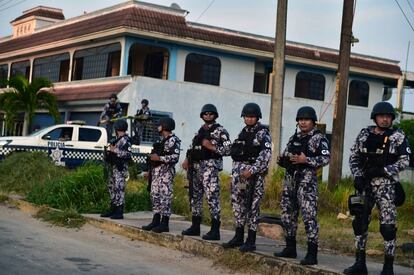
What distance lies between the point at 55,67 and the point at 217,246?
24100 mm

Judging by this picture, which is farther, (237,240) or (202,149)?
(202,149)

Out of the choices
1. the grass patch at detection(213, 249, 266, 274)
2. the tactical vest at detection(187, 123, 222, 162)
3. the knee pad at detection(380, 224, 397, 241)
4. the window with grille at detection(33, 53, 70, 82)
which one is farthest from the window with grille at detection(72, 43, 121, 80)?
the knee pad at detection(380, 224, 397, 241)

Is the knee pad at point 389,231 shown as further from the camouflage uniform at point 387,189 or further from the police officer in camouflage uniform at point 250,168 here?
the police officer in camouflage uniform at point 250,168

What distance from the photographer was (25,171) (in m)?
16.4

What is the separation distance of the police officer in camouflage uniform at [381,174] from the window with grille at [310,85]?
23.5 m

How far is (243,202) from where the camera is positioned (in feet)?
28.5

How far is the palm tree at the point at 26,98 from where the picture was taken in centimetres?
2581

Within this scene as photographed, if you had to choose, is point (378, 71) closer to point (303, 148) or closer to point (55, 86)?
point (55, 86)

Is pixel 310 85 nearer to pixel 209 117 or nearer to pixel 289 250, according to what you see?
pixel 209 117

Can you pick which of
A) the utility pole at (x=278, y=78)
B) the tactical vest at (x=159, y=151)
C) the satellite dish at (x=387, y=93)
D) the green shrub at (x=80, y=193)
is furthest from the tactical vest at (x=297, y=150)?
the satellite dish at (x=387, y=93)

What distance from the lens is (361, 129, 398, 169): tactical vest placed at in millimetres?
7156

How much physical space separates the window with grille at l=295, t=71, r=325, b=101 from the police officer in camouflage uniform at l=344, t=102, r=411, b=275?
2346cm

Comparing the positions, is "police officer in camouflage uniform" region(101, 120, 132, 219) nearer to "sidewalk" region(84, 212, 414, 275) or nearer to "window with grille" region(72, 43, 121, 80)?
"sidewalk" region(84, 212, 414, 275)

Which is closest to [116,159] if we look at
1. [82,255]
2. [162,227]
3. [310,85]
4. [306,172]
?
[162,227]
